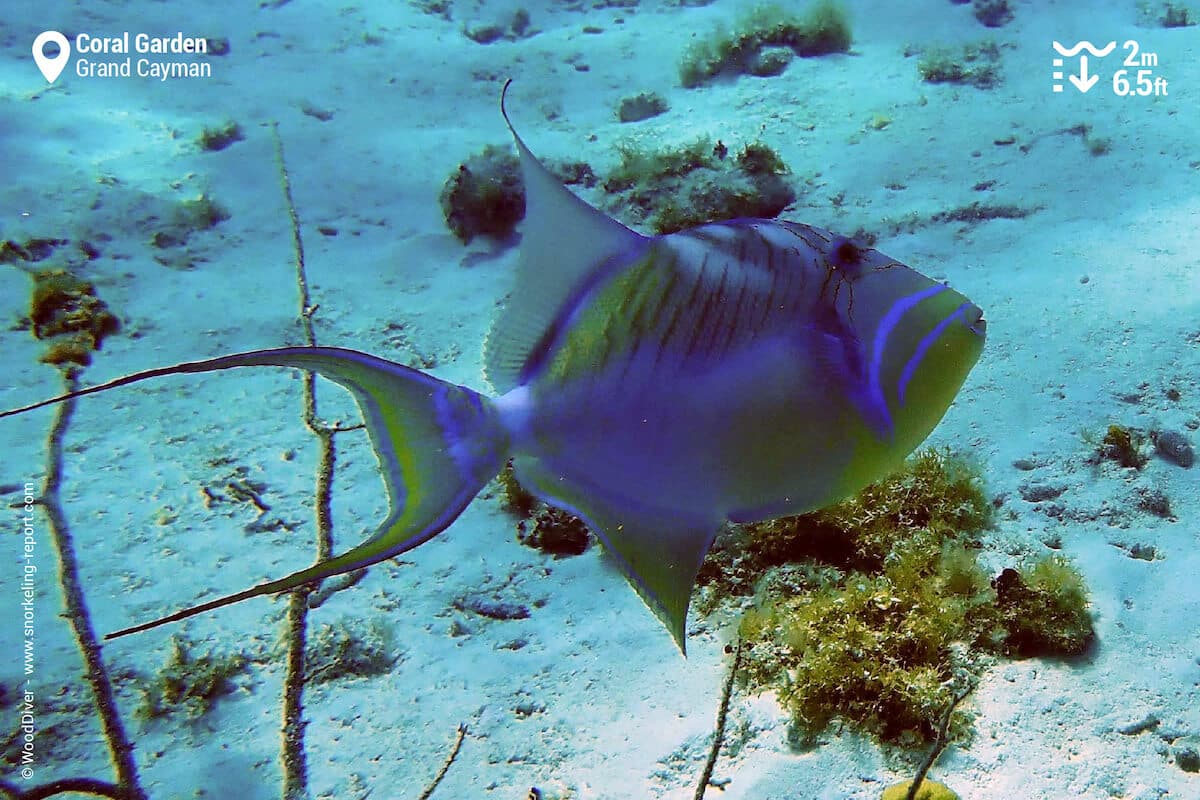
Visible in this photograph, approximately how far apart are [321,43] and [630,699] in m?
12.5

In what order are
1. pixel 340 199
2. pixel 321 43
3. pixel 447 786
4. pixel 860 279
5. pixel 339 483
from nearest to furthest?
pixel 860 279, pixel 447 786, pixel 339 483, pixel 340 199, pixel 321 43

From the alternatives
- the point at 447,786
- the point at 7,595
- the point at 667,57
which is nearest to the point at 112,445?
the point at 7,595

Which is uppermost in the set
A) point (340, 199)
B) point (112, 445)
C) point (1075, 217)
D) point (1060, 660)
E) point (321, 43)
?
point (321, 43)

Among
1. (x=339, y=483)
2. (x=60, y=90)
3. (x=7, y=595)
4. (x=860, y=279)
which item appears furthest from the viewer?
(x=60, y=90)

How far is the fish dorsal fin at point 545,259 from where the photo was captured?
100cm

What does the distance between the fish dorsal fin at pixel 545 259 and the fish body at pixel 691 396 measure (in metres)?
0.01

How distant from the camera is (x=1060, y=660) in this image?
2826mm

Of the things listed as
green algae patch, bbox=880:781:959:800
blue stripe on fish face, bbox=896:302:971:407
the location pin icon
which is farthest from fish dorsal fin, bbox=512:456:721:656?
the location pin icon

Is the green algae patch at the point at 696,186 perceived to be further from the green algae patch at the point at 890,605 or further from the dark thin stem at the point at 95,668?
the dark thin stem at the point at 95,668

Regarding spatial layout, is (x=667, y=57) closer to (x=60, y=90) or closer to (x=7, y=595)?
(x=60, y=90)

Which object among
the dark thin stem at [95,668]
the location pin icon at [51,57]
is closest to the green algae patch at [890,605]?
the dark thin stem at [95,668]

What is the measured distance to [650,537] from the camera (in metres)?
0.99

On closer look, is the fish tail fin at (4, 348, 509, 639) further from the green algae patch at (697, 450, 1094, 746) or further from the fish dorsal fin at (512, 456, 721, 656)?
the green algae patch at (697, 450, 1094, 746)

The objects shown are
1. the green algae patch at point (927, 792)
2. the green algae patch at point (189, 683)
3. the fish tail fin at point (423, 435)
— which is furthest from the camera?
the green algae patch at point (189, 683)
